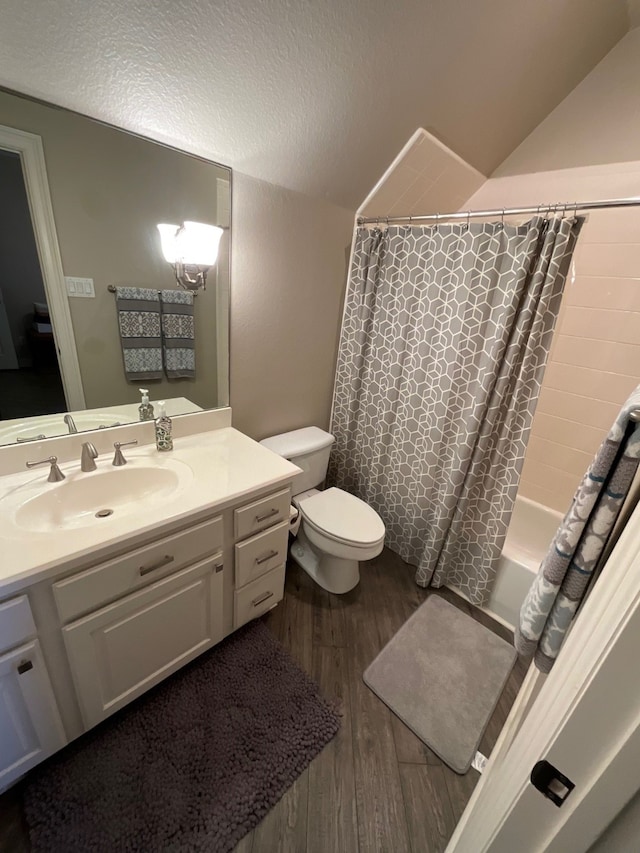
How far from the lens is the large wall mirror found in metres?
1.02

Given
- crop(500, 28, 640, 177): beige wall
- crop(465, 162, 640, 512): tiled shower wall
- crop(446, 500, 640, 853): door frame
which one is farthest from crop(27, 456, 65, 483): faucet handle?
crop(500, 28, 640, 177): beige wall

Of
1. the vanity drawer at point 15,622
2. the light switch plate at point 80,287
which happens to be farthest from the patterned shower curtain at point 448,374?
the vanity drawer at point 15,622

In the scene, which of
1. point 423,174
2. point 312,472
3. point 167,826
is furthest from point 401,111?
point 167,826

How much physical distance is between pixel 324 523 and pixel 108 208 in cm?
149

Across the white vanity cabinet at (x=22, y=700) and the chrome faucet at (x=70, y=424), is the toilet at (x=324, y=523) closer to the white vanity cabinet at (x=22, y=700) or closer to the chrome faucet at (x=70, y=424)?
the chrome faucet at (x=70, y=424)

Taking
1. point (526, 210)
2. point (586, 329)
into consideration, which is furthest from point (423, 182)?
point (586, 329)

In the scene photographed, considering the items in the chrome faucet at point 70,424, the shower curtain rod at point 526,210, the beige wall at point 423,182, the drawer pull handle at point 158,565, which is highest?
the beige wall at point 423,182

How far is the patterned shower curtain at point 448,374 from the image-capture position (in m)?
1.43

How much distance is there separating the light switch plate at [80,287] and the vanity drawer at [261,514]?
0.91 metres

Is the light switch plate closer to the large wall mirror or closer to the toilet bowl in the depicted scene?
the large wall mirror

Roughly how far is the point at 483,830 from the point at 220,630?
3.32 feet

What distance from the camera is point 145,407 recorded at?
141cm

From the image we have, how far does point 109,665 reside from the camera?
104 centimetres

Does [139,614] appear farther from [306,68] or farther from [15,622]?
[306,68]
